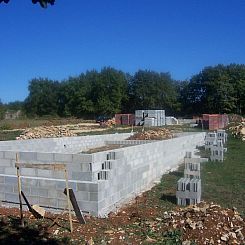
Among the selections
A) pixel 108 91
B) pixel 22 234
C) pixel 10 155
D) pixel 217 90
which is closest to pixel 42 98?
pixel 108 91

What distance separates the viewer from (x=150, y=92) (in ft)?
229

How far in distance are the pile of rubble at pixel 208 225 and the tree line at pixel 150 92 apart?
58854 mm

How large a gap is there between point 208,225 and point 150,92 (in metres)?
64.7

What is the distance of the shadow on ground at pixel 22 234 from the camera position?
5282mm

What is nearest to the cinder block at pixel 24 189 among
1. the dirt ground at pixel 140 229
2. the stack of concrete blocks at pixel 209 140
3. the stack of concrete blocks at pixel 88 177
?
the stack of concrete blocks at pixel 88 177

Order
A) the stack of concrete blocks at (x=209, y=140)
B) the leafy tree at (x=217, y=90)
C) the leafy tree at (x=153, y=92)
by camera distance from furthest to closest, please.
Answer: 1. the leafy tree at (x=153, y=92)
2. the leafy tree at (x=217, y=90)
3. the stack of concrete blocks at (x=209, y=140)

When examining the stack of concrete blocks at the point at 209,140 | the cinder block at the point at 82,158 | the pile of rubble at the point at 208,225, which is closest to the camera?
the pile of rubble at the point at 208,225

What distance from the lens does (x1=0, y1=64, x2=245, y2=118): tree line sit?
216 ft

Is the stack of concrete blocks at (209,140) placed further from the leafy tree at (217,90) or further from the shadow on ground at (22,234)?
the leafy tree at (217,90)

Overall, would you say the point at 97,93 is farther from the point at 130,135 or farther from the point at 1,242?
the point at 1,242

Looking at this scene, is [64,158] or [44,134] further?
[44,134]

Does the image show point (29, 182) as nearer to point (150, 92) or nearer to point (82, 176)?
point (82, 176)

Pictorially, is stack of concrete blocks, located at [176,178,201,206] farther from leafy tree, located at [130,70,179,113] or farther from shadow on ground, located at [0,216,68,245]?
leafy tree, located at [130,70,179,113]

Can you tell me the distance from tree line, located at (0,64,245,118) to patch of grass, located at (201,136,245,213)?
51.3m
